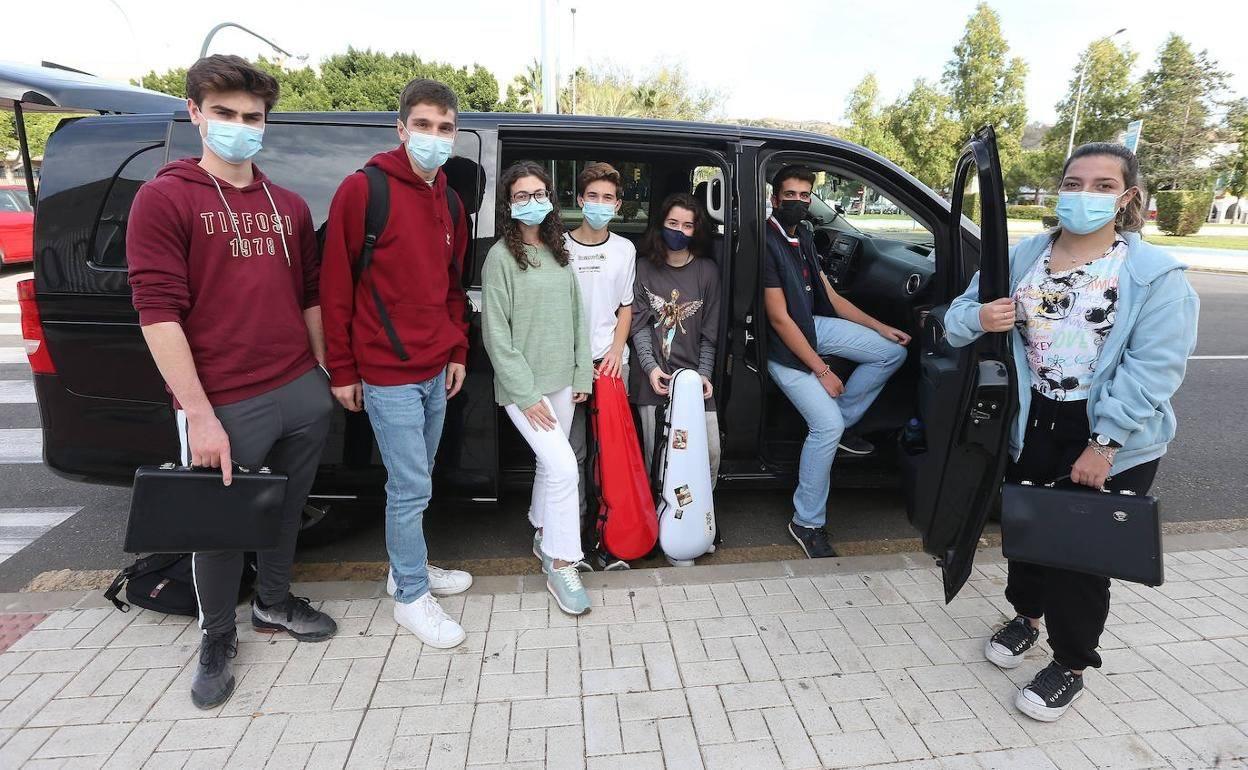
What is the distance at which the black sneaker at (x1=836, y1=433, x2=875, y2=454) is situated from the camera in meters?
3.58

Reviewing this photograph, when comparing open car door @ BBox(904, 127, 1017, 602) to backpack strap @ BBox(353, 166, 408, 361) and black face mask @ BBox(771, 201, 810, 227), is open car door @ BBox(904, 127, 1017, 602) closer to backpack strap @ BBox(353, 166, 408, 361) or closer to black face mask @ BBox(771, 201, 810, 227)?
black face mask @ BBox(771, 201, 810, 227)

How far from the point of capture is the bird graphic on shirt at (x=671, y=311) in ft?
10.5

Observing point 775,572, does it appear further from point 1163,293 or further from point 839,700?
point 1163,293

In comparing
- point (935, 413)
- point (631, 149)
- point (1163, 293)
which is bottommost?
point (935, 413)

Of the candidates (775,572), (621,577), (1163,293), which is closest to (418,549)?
(621,577)

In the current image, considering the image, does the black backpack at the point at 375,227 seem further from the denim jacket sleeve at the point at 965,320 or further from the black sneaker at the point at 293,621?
the denim jacket sleeve at the point at 965,320

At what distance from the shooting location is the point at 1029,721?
2.27 metres

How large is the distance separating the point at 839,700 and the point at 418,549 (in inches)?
62.6

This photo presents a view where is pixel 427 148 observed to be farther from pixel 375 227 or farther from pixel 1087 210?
pixel 1087 210

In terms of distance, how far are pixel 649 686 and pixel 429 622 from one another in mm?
847

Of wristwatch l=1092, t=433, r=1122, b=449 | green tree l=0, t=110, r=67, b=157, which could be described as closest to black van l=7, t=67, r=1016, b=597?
wristwatch l=1092, t=433, r=1122, b=449

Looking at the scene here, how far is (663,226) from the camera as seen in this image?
3.17 meters

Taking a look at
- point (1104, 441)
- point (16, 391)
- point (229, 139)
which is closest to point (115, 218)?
point (229, 139)

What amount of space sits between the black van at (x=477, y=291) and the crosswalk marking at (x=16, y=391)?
358cm
